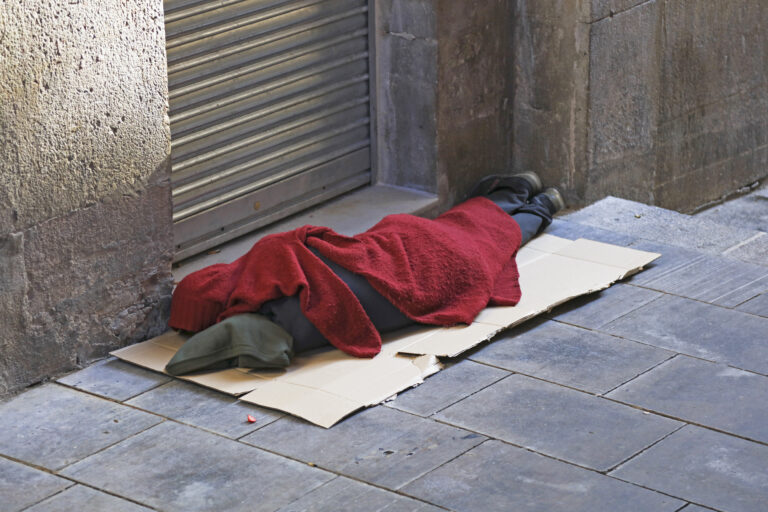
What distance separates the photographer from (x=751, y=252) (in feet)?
20.4

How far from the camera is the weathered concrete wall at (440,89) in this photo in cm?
644

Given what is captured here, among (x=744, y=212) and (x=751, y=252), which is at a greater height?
(x=751, y=252)

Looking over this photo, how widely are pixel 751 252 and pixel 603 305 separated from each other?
4.34 ft

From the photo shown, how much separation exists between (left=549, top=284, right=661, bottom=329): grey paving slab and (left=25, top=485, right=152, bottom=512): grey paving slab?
2.12m

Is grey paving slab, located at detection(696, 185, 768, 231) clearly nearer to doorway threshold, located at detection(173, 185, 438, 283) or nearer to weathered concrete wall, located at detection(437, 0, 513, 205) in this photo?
weathered concrete wall, located at detection(437, 0, 513, 205)

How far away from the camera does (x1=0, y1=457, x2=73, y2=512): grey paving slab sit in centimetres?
381

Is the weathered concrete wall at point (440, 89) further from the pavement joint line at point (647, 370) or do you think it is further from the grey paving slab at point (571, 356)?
the pavement joint line at point (647, 370)

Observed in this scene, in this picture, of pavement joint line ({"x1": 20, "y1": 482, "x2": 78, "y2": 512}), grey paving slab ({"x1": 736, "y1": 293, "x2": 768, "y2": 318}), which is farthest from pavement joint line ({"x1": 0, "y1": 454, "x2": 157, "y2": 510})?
grey paving slab ({"x1": 736, "y1": 293, "x2": 768, "y2": 318})

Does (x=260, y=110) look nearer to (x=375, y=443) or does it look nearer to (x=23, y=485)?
(x=375, y=443)

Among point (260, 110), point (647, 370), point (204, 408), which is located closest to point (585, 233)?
point (647, 370)

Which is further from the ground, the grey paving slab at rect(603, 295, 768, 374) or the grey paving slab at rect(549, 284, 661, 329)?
the grey paving slab at rect(549, 284, 661, 329)

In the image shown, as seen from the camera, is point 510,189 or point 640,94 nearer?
point 510,189

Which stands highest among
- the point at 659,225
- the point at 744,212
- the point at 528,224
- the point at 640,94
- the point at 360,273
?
the point at 640,94

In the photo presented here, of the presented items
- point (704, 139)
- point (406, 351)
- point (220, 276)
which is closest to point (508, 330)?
point (406, 351)
